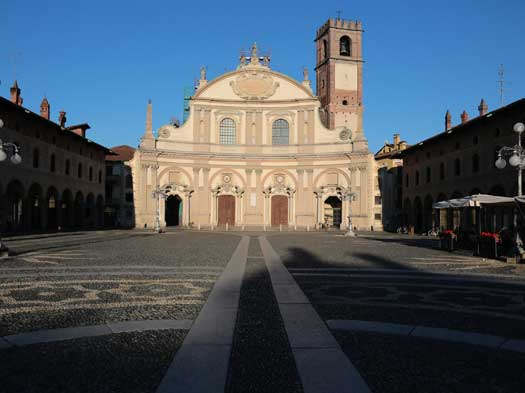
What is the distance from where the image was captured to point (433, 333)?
5.85m

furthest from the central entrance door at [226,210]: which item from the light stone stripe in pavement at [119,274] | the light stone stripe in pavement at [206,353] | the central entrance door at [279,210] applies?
the light stone stripe in pavement at [206,353]

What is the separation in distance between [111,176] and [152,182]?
33.6 ft

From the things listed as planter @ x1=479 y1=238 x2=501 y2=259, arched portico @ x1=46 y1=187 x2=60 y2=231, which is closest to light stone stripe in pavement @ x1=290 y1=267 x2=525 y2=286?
planter @ x1=479 y1=238 x2=501 y2=259

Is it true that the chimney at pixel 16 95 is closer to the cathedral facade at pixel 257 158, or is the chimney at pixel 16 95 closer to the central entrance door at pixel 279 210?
the cathedral facade at pixel 257 158

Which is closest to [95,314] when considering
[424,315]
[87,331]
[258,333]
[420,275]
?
[87,331]

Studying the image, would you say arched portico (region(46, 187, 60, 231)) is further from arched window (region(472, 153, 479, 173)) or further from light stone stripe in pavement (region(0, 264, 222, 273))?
arched window (region(472, 153, 479, 173))

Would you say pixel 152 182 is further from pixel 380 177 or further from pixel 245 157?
pixel 380 177

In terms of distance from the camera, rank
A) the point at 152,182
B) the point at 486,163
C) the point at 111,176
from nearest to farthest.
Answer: the point at 486,163
the point at 152,182
the point at 111,176

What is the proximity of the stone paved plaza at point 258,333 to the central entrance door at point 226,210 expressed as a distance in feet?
131

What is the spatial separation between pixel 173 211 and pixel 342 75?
1109 inches

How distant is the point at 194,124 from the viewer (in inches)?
2012

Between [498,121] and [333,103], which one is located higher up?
[333,103]

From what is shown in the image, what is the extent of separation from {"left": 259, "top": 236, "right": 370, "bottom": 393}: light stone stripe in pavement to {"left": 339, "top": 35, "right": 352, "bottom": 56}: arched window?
5798 cm

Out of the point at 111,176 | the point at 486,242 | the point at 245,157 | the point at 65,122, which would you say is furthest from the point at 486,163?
the point at 111,176
